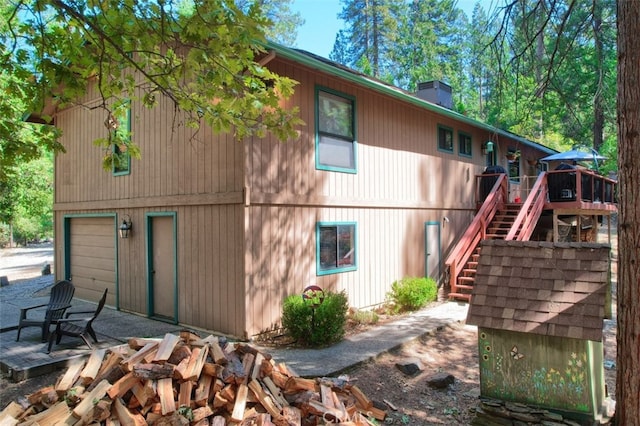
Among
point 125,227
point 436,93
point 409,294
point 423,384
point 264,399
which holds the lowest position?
point 423,384

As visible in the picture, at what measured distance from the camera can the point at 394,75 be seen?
36.9m

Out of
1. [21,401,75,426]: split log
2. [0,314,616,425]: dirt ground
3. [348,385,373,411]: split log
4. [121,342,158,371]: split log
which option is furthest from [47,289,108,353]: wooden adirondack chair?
[348,385,373,411]: split log

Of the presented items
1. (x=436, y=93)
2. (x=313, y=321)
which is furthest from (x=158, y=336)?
(x=436, y=93)

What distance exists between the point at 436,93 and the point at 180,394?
47.6 feet

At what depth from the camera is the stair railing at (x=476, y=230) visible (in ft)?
37.8

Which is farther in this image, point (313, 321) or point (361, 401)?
point (313, 321)

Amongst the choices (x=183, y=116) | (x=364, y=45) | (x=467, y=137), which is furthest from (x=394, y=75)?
(x=183, y=116)

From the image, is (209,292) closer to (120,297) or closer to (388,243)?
(120,297)

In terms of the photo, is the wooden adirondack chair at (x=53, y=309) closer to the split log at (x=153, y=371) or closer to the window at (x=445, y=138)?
the split log at (x=153, y=371)

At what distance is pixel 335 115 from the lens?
9.19m

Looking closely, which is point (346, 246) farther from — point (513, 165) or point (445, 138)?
point (513, 165)

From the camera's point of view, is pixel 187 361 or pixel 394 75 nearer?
pixel 187 361

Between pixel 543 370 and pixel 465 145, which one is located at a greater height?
Answer: pixel 465 145

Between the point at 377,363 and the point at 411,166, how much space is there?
6.07 metres
